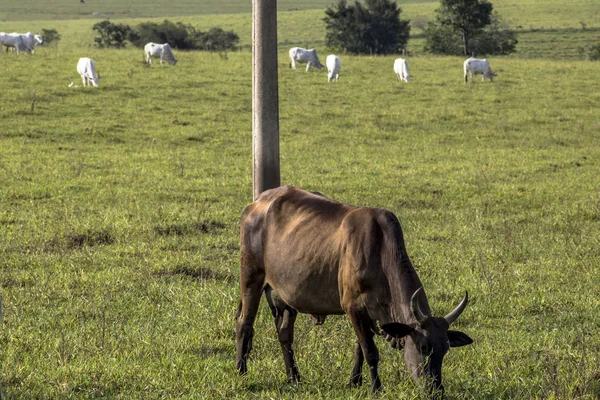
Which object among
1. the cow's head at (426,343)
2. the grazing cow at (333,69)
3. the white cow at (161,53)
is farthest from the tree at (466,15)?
the cow's head at (426,343)

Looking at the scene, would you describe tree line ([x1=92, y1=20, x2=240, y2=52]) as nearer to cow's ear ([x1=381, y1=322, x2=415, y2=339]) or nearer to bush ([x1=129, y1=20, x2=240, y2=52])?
bush ([x1=129, y1=20, x2=240, y2=52])

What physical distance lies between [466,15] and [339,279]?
4722cm

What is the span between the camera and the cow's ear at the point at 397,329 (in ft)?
15.9

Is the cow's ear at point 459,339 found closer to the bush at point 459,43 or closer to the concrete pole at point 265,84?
the concrete pole at point 265,84

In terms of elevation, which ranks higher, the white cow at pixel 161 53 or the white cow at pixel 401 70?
the white cow at pixel 161 53

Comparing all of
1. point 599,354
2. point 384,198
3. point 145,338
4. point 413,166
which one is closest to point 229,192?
point 384,198

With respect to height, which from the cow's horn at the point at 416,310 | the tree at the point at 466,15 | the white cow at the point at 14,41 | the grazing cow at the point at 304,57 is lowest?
the cow's horn at the point at 416,310

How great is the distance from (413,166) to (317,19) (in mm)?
72557

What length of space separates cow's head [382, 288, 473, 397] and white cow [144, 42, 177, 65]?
27967 mm

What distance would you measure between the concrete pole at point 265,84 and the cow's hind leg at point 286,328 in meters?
1.55

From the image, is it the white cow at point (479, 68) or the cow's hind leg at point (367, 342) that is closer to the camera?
the cow's hind leg at point (367, 342)

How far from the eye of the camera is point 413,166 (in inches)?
682

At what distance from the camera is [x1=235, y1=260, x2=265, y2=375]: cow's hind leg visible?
6031mm

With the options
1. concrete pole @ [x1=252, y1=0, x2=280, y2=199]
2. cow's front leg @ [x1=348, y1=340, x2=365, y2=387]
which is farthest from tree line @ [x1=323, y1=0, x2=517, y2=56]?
cow's front leg @ [x1=348, y1=340, x2=365, y2=387]
